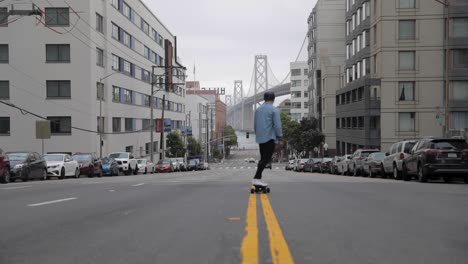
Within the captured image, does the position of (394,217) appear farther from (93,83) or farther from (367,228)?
(93,83)

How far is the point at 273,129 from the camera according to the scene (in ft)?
32.7

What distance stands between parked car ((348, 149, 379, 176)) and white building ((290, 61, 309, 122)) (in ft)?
337

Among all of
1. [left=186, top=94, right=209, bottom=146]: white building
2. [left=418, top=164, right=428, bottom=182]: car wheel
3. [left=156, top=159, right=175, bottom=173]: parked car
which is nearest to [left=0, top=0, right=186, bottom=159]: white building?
[left=156, top=159, right=175, bottom=173]: parked car

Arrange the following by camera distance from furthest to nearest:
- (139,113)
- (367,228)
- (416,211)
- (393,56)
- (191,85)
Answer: (191,85), (139,113), (393,56), (416,211), (367,228)

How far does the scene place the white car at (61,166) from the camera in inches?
1113

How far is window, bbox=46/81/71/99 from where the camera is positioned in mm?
48031

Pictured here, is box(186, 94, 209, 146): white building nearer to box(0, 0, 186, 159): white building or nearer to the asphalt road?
box(0, 0, 186, 159): white building

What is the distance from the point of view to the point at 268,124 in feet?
32.5

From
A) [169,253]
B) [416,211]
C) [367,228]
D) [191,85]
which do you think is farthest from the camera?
[191,85]

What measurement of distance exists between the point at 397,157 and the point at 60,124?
34.9 meters

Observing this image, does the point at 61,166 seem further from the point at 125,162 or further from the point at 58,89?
the point at 58,89

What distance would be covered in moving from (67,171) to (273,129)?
22007 millimetres

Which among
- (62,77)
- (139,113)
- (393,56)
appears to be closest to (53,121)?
(62,77)

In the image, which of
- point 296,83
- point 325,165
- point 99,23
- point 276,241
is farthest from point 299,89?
point 276,241
